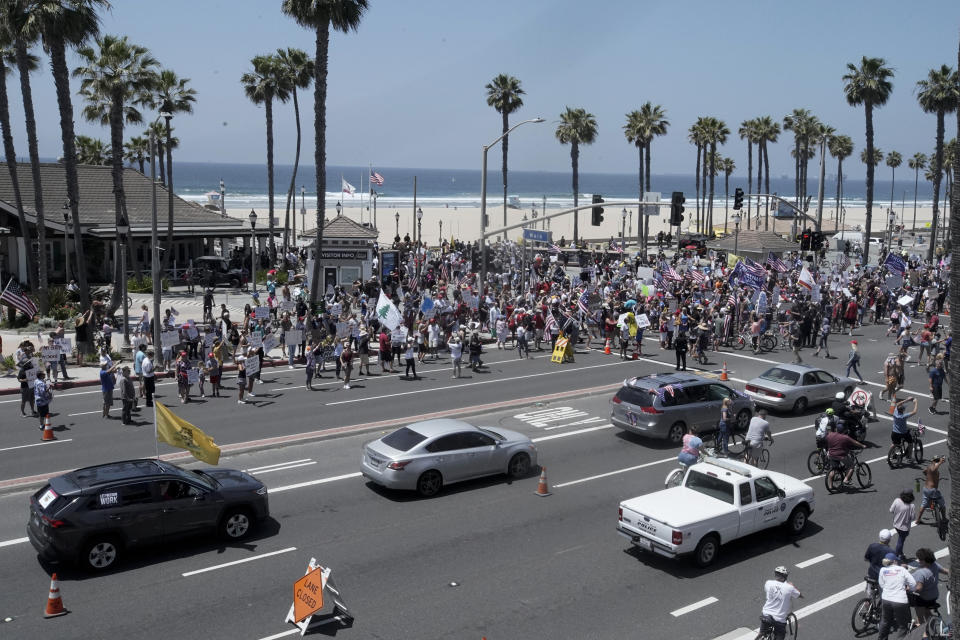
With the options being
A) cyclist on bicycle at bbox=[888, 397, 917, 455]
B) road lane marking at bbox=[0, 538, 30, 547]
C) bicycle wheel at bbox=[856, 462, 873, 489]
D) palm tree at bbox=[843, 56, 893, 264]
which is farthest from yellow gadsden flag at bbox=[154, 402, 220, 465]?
palm tree at bbox=[843, 56, 893, 264]

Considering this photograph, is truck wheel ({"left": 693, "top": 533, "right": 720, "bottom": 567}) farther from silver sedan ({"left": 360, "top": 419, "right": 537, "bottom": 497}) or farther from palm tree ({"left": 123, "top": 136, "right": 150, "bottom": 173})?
palm tree ({"left": 123, "top": 136, "right": 150, "bottom": 173})

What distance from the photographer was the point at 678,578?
13047 mm

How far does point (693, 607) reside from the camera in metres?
12.0

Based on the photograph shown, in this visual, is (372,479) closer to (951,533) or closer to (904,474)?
(951,533)

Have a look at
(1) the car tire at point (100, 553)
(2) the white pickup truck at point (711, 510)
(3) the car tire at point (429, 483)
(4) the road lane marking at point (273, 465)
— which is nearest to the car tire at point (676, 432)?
(2) the white pickup truck at point (711, 510)

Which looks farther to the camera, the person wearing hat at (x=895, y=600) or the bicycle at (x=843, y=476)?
the bicycle at (x=843, y=476)

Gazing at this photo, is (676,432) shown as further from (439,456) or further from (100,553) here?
(100,553)

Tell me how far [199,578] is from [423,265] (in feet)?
125

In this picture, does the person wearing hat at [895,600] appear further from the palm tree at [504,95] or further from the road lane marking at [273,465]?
the palm tree at [504,95]

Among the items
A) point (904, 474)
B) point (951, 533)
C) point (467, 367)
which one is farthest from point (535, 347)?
point (951, 533)

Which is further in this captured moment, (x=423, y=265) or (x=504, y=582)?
(x=423, y=265)

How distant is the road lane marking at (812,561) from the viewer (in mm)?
13611

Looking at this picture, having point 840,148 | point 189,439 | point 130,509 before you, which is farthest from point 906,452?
point 840,148

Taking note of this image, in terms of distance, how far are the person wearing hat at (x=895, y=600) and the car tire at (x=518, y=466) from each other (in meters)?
8.01
